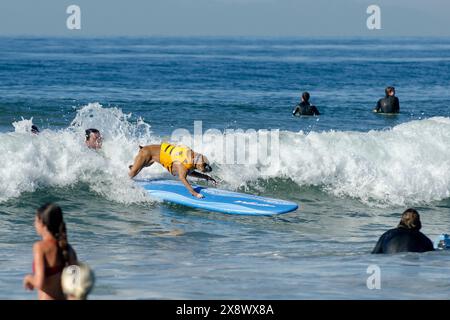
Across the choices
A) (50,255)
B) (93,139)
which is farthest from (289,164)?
(50,255)

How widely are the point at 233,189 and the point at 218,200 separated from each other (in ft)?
7.82

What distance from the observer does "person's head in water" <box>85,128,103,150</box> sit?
16297 millimetres

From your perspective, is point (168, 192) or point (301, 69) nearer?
point (168, 192)

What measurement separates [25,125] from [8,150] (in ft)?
6.85

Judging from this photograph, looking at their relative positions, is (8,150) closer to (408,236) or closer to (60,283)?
(408,236)

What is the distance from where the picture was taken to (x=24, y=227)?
12.9 m

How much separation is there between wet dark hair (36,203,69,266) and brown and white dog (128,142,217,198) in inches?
285

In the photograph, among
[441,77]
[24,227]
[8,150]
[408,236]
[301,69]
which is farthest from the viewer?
[301,69]

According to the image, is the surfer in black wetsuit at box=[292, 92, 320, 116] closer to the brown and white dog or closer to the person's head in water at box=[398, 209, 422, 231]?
the brown and white dog

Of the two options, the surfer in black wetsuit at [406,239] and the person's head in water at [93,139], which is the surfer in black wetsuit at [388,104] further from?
the surfer in black wetsuit at [406,239]

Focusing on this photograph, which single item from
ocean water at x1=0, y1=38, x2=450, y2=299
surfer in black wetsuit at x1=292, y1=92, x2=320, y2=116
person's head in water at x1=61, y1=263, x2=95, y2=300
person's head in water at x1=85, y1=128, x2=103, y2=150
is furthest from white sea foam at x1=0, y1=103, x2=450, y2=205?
person's head in water at x1=61, y1=263, x2=95, y2=300

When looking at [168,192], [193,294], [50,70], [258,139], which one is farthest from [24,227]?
[50,70]

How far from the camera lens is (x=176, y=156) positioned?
1378cm

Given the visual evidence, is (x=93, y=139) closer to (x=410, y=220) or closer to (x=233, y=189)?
(x=233, y=189)
